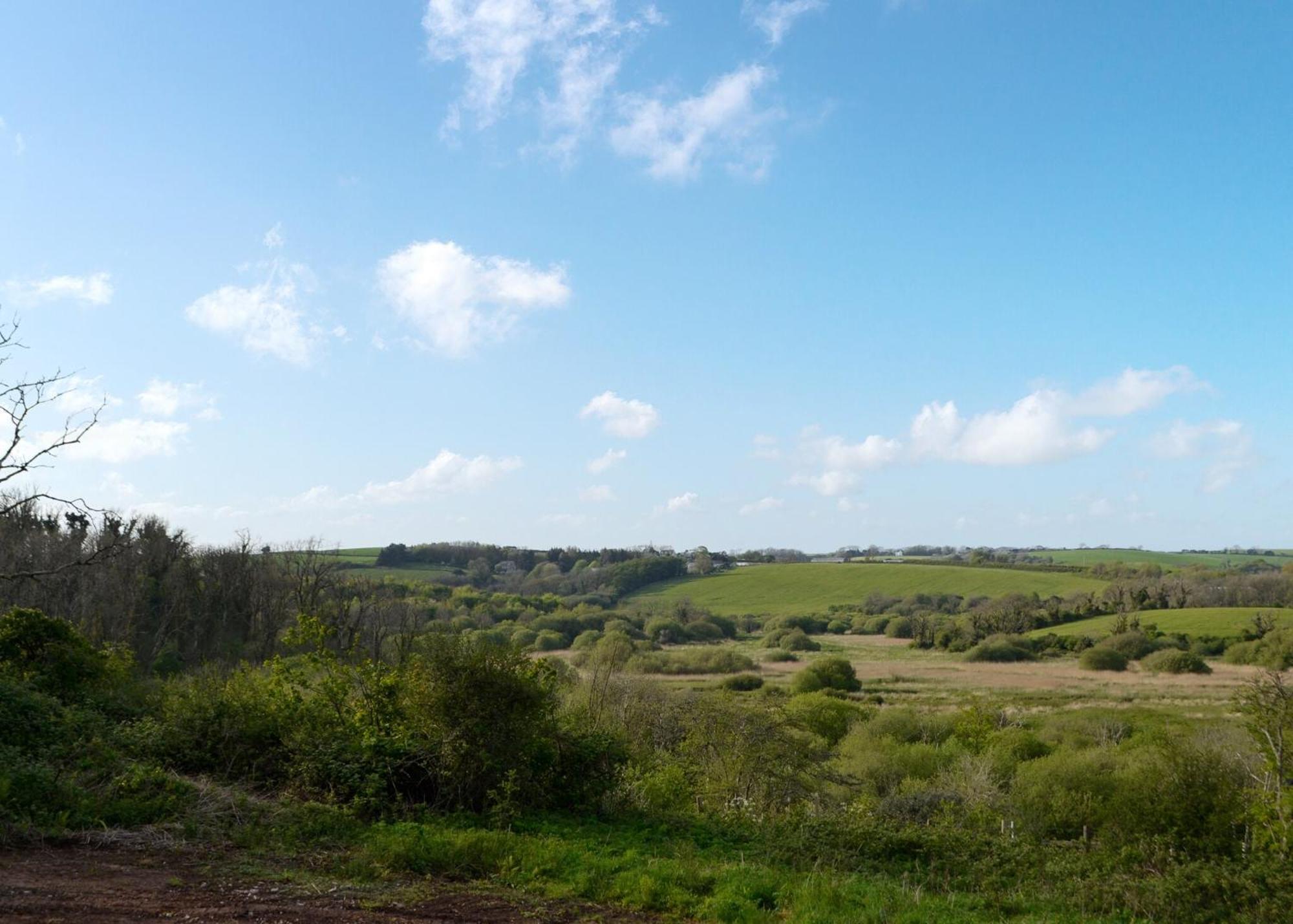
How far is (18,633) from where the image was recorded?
17250mm

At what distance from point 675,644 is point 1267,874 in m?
88.6

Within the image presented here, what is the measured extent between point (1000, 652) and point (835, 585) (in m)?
53.9

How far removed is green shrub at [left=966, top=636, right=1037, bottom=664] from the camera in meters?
82.2

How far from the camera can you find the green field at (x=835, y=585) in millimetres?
122438

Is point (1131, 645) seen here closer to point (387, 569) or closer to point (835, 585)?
point (835, 585)

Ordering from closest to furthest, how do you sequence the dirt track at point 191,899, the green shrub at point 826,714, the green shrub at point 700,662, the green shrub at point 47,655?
the dirt track at point 191,899
the green shrub at point 47,655
the green shrub at point 826,714
the green shrub at point 700,662

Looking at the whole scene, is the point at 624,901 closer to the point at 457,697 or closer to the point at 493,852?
the point at 493,852

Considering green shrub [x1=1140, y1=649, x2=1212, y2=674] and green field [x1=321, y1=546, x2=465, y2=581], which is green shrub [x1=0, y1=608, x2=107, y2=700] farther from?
green field [x1=321, y1=546, x2=465, y2=581]

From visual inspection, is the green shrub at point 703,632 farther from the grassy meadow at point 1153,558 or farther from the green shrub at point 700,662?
the grassy meadow at point 1153,558

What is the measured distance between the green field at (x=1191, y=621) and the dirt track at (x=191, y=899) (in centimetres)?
8870

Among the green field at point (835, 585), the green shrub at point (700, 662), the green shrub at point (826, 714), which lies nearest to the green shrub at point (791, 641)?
the green shrub at point (700, 662)

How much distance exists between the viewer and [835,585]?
13625cm

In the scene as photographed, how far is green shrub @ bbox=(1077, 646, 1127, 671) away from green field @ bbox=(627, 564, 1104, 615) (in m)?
39.3

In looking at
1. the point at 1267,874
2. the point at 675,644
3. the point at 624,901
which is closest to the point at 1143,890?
the point at 1267,874
